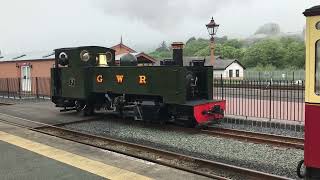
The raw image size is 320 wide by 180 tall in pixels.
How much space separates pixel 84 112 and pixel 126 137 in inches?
181

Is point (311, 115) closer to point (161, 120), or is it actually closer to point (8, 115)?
point (161, 120)

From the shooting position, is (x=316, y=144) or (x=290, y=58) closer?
(x=316, y=144)

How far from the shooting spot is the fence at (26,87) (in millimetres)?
24938

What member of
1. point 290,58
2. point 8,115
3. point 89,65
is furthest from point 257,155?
point 290,58

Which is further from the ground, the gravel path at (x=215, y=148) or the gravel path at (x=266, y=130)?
the gravel path at (x=266, y=130)

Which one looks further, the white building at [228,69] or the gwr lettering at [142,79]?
the white building at [228,69]

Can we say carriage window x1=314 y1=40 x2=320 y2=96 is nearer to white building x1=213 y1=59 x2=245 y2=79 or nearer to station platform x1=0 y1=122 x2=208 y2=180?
station platform x1=0 y1=122 x2=208 y2=180

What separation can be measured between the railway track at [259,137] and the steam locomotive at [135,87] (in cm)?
68

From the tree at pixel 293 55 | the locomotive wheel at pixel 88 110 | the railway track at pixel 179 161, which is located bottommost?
the railway track at pixel 179 161

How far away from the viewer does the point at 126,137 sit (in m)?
11.3

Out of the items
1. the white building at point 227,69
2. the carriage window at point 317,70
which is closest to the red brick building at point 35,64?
the carriage window at point 317,70

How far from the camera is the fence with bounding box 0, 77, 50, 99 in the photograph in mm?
24938

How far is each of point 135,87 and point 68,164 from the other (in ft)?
18.1

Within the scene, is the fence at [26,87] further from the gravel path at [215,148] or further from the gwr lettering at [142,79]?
the gwr lettering at [142,79]
